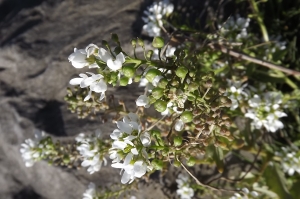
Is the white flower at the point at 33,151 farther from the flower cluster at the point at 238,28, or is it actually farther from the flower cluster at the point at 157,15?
the flower cluster at the point at 238,28

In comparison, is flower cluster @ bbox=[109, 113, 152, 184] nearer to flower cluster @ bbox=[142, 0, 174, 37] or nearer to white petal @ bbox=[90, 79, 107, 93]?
white petal @ bbox=[90, 79, 107, 93]

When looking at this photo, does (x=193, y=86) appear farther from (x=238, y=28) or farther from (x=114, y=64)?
(x=238, y=28)

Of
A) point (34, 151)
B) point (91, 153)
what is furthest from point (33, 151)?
point (91, 153)

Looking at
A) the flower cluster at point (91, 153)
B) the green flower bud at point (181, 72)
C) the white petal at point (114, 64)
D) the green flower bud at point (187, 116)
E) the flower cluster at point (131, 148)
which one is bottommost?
the flower cluster at point (91, 153)

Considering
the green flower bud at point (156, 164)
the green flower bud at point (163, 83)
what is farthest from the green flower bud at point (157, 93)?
the green flower bud at point (156, 164)

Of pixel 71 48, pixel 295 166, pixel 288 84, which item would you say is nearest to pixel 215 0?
pixel 288 84

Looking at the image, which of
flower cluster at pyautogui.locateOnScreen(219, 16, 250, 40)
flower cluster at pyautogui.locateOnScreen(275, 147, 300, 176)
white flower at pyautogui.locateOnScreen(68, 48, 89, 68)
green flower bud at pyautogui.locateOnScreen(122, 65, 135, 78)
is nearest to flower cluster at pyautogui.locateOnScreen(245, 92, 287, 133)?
flower cluster at pyautogui.locateOnScreen(275, 147, 300, 176)

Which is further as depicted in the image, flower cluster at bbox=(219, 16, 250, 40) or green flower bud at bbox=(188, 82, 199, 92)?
flower cluster at bbox=(219, 16, 250, 40)
